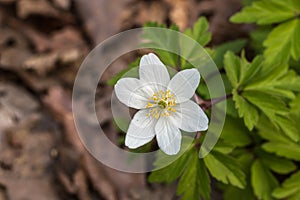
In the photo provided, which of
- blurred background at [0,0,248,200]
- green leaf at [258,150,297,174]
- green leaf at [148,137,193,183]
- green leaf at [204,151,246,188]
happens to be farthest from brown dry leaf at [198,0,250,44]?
green leaf at [148,137,193,183]

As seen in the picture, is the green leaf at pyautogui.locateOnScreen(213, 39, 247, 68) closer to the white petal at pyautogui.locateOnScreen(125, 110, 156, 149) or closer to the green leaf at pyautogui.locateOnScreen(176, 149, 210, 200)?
the green leaf at pyautogui.locateOnScreen(176, 149, 210, 200)

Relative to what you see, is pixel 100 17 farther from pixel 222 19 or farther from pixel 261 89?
pixel 261 89

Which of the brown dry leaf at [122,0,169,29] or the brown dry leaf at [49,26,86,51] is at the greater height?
the brown dry leaf at [49,26,86,51]

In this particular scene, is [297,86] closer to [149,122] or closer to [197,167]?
[197,167]

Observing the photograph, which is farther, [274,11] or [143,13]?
[143,13]

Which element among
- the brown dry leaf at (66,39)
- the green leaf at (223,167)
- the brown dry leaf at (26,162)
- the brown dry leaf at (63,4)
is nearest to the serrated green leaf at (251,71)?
the green leaf at (223,167)

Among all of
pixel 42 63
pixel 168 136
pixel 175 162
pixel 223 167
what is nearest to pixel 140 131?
pixel 168 136

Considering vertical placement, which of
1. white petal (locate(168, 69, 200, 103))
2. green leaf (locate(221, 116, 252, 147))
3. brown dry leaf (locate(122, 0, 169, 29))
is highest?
white petal (locate(168, 69, 200, 103))

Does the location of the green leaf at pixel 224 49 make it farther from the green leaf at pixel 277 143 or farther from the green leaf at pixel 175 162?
the green leaf at pixel 175 162
